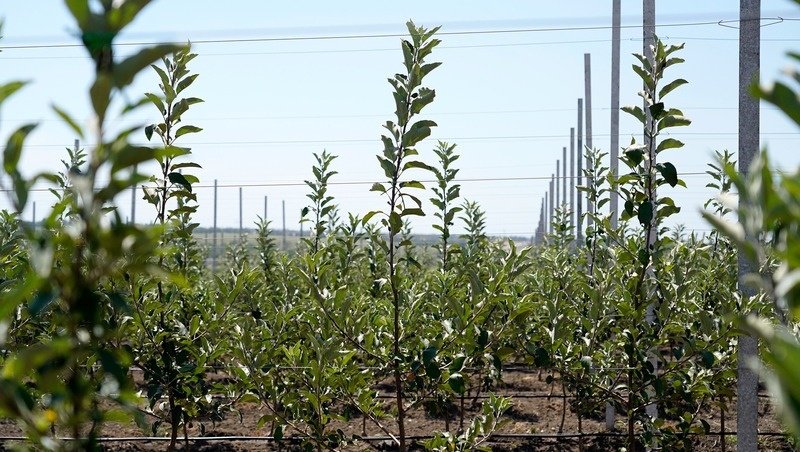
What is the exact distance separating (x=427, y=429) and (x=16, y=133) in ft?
24.7

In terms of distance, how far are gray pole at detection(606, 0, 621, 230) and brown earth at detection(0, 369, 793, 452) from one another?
74.2 inches

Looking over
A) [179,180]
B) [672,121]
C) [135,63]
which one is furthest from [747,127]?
[135,63]

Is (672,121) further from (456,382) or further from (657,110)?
(456,382)

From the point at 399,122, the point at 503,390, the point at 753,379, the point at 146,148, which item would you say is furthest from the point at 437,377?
the point at 503,390

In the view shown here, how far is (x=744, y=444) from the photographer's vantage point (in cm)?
559

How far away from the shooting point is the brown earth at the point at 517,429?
7.82 metres

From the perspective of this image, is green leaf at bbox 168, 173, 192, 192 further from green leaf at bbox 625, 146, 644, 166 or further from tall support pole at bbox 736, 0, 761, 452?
tall support pole at bbox 736, 0, 761, 452

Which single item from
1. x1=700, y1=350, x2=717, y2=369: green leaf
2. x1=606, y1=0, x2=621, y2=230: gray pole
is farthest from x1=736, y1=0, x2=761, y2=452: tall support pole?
x1=606, y1=0, x2=621, y2=230: gray pole

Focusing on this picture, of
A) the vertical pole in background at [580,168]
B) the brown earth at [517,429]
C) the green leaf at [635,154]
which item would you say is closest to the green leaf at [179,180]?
the green leaf at [635,154]

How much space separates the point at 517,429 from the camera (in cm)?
862

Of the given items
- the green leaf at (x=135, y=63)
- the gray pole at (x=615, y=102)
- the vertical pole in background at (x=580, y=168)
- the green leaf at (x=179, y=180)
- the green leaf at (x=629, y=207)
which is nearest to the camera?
the green leaf at (x=135, y=63)

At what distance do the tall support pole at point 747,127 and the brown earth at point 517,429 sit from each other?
1.88m

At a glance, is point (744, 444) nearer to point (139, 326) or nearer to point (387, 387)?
point (139, 326)

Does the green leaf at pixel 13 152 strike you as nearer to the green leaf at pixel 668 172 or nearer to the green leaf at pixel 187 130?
the green leaf at pixel 187 130
